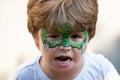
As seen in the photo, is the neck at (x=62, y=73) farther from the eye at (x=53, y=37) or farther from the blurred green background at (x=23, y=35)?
the blurred green background at (x=23, y=35)

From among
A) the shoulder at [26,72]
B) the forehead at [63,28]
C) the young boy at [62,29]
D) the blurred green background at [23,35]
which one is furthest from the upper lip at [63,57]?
the blurred green background at [23,35]

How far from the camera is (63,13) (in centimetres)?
203

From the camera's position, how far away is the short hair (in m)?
2.03

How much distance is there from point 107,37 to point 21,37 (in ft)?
1.96

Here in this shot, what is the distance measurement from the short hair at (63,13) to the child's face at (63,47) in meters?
0.04

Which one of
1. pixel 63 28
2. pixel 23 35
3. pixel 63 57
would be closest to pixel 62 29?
pixel 63 28

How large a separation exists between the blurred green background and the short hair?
104 centimetres

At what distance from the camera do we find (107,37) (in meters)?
3.23

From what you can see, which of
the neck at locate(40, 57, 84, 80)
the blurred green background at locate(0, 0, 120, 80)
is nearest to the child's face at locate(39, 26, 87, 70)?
the neck at locate(40, 57, 84, 80)

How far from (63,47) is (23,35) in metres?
1.19

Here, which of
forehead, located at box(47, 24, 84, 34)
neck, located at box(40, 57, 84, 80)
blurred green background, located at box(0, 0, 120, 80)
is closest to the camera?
forehead, located at box(47, 24, 84, 34)

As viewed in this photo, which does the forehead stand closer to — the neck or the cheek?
the cheek

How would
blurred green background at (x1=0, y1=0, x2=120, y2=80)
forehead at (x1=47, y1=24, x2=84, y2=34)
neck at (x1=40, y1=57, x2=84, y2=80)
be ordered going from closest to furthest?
forehead at (x1=47, y1=24, x2=84, y2=34) < neck at (x1=40, y1=57, x2=84, y2=80) < blurred green background at (x1=0, y1=0, x2=120, y2=80)

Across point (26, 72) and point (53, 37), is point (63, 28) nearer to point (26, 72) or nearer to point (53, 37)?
point (53, 37)
